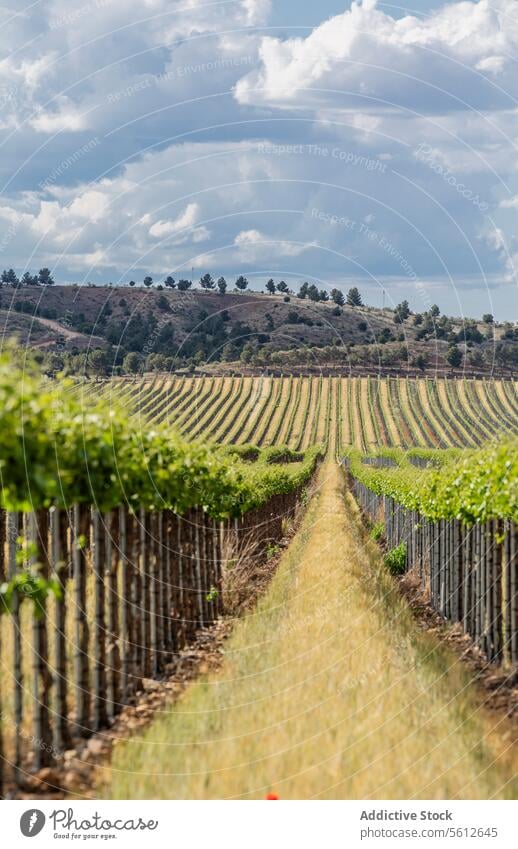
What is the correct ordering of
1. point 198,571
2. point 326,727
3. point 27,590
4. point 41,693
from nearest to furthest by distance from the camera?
point 27,590 < point 326,727 < point 41,693 < point 198,571

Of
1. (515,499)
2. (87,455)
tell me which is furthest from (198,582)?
(87,455)

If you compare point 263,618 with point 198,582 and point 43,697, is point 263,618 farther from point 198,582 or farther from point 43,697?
point 43,697

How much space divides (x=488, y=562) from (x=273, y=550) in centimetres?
1395

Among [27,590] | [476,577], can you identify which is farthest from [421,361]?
[27,590]

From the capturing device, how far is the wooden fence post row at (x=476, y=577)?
43.3 ft

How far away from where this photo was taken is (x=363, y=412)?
69.1 metres

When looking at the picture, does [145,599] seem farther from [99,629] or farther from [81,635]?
[81,635]

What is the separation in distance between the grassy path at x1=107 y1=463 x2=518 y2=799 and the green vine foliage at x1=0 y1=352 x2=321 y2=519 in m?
2.38

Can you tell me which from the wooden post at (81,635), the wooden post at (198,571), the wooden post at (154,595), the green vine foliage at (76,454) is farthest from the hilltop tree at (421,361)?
the wooden post at (81,635)

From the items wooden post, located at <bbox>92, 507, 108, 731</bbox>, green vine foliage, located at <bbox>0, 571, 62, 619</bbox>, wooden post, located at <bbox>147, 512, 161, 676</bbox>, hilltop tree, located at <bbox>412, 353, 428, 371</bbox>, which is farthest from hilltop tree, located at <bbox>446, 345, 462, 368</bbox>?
green vine foliage, located at <bbox>0, 571, 62, 619</bbox>

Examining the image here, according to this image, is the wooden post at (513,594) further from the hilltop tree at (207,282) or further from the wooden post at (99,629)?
the hilltop tree at (207,282)

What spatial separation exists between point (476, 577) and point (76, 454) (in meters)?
9.10

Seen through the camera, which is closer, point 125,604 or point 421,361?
point 125,604

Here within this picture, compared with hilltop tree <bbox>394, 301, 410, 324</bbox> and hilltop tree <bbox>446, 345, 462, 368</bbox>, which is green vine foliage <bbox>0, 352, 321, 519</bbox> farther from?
hilltop tree <bbox>446, 345, 462, 368</bbox>
